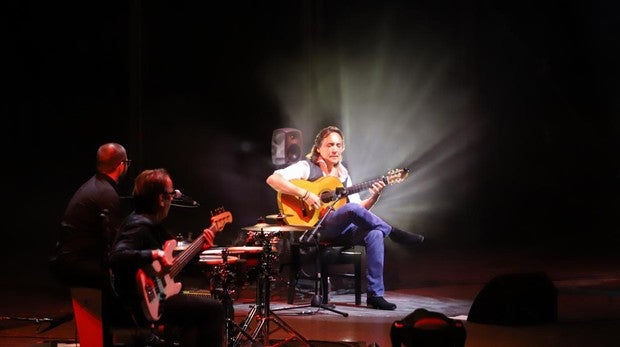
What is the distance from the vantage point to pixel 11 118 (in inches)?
355

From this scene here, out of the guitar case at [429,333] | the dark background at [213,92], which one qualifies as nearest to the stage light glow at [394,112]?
the dark background at [213,92]

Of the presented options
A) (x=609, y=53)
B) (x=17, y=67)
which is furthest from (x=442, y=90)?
(x=17, y=67)

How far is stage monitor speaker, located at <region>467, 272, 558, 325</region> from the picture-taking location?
559 cm

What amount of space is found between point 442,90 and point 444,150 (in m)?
0.90

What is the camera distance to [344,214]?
21.2 feet

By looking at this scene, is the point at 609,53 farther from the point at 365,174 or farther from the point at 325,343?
the point at 325,343

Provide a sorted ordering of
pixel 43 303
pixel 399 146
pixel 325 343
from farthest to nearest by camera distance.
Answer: pixel 399 146, pixel 43 303, pixel 325 343

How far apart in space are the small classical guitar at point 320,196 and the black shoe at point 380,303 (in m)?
0.93

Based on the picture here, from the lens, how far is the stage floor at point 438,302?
5266mm

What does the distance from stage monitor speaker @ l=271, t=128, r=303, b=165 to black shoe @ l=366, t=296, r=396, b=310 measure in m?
1.97

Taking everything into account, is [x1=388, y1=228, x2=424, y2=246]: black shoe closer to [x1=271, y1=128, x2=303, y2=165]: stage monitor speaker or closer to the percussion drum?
[x1=271, y1=128, x2=303, y2=165]: stage monitor speaker

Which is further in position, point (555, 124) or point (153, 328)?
point (555, 124)

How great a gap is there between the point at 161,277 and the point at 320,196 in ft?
10.1

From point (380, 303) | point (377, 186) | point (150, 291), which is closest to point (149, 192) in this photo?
point (150, 291)
